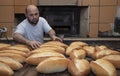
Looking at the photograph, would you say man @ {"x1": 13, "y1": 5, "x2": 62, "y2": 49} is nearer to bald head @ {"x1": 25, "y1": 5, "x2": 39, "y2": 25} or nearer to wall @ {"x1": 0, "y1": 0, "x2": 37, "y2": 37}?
bald head @ {"x1": 25, "y1": 5, "x2": 39, "y2": 25}

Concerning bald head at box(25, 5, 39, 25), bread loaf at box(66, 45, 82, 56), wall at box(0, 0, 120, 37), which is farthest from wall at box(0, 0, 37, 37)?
bread loaf at box(66, 45, 82, 56)

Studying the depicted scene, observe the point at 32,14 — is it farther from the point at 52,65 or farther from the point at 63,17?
the point at 52,65

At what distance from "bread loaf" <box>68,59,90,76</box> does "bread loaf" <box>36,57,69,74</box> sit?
0.08ft

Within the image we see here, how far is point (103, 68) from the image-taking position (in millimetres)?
766

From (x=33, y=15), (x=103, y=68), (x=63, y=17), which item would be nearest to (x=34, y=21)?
(x=33, y=15)

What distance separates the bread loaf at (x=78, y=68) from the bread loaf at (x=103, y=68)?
0.02m

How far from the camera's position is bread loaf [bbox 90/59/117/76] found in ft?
2.44

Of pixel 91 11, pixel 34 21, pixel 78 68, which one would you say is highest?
pixel 91 11

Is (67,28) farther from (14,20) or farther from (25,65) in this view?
(25,65)

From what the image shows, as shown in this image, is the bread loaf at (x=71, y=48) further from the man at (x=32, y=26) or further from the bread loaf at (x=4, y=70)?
the man at (x=32, y=26)

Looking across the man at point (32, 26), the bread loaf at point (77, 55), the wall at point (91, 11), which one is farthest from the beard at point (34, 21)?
the bread loaf at point (77, 55)

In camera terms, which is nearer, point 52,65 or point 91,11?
point 52,65

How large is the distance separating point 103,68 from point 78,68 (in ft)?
0.25

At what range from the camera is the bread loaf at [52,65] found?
796 mm
